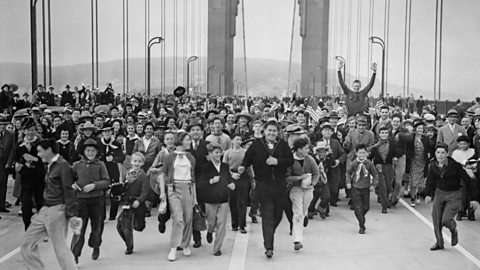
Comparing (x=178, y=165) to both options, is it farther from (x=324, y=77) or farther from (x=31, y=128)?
(x=324, y=77)

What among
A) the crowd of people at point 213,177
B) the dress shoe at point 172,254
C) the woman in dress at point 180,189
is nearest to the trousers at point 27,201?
the crowd of people at point 213,177

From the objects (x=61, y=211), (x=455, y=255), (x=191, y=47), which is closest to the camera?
(x=61, y=211)

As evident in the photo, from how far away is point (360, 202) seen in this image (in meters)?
10.3

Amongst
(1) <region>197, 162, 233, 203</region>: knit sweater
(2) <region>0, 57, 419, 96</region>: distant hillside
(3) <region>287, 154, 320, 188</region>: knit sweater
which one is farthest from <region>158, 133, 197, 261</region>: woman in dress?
(2) <region>0, 57, 419, 96</region>: distant hillside

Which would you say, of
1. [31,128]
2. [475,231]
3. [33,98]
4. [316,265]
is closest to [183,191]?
[316,265]

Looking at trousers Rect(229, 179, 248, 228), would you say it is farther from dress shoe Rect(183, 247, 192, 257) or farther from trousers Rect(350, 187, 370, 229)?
dress shoe Rect(183, 247, 192, 257)

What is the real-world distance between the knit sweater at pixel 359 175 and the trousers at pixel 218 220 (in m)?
2.57

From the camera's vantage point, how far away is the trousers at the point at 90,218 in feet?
26.0

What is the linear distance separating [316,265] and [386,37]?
50714 millimetres

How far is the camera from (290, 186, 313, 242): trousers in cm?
880

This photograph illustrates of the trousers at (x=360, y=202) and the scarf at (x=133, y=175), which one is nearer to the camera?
the scarf at (x=133, y=175)

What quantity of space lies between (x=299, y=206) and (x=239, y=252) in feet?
3.07

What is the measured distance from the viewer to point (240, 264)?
26.5 feet

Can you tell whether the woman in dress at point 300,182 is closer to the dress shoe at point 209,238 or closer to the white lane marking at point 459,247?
the dress shoe at point 209,238
